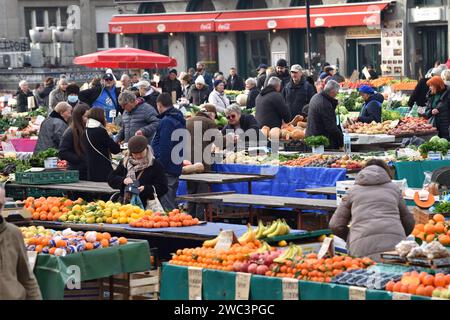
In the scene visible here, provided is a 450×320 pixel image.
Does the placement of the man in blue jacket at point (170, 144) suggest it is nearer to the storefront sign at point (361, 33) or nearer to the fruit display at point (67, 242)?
the fruit display at point (67, 242)

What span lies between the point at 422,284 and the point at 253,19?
1574 inches

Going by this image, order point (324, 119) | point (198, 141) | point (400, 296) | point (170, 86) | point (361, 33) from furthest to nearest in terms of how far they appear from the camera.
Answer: point (361, 33) → point (170, 86) → point (324, 119) → point (198, 141) → point (400, 296)

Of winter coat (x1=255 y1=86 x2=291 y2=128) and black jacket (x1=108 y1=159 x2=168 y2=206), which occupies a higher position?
winter coat (x1=255 y1=86 x2=291 y2=128)

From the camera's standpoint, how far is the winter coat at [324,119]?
1944 cm

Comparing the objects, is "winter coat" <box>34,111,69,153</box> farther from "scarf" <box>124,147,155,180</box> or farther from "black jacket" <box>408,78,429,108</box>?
"black jacket" <box>408,78,429,108</box>

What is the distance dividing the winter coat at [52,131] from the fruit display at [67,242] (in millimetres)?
7151

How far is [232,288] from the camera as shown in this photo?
36.9 ft

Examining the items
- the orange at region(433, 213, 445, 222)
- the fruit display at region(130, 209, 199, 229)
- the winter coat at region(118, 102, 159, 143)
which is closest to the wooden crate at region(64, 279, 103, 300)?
the fruit display at region(130, 209, 199, 229)

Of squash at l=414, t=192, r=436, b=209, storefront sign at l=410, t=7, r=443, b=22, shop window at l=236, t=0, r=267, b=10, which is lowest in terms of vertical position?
squash at l=414, t=192, r=436, b=209

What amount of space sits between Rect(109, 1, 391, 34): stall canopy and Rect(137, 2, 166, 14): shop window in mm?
828

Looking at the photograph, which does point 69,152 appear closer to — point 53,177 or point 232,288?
point 53,177

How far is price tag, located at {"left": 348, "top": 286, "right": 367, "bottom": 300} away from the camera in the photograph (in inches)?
401

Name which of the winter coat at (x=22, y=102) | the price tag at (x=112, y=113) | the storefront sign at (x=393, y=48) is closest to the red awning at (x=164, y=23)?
the storefront sign at (x=393, y=48)

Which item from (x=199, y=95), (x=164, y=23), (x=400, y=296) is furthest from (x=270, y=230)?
(x=164, y=23)
